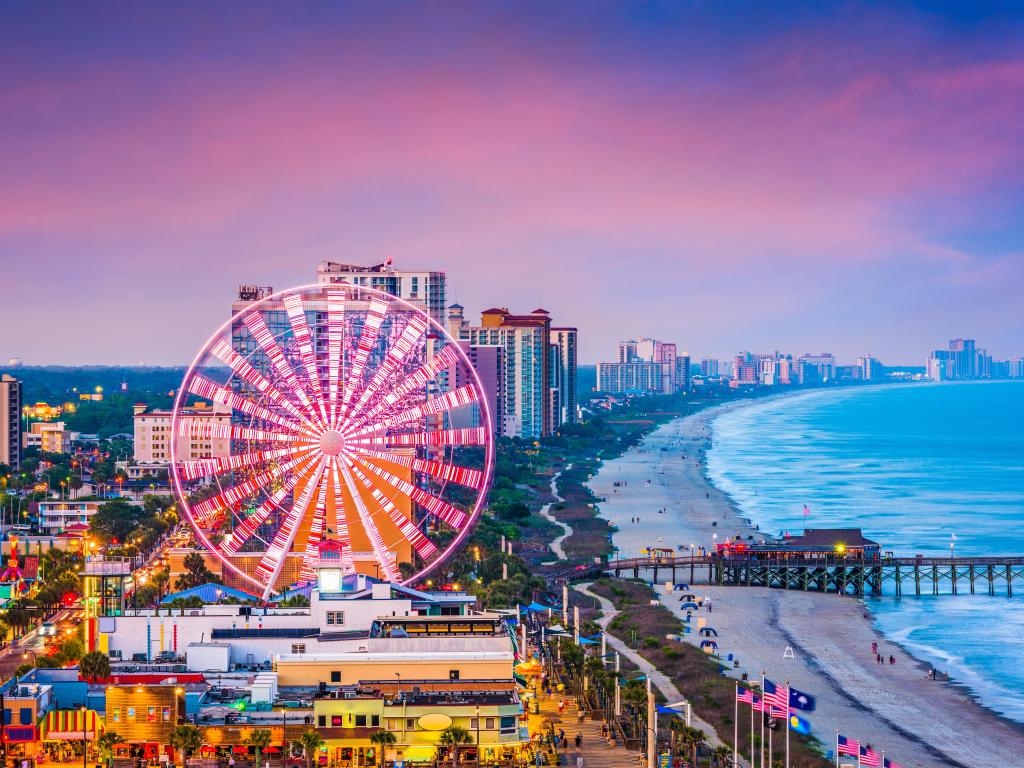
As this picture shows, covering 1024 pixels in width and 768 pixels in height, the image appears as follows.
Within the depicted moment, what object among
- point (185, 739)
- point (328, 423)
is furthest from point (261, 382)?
point (185, 739)

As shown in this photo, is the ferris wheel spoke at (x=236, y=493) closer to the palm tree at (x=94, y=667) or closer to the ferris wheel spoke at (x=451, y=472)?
the ferris wheel spoke at (x=451, y=472)

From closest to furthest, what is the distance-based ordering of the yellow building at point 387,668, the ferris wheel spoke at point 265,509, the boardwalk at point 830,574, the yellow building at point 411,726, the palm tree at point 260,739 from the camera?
the palm tree at point 260,739 → the yellow building at point 411,726 → the yellow building at point 387,668 → the ferris wheel spoke at point 265,509 → the boardwalk at point 830,574

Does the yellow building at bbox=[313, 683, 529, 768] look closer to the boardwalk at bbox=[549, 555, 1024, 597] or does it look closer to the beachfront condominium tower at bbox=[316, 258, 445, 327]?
the boardwalk at bbox=[549, 555, 1024, 597]

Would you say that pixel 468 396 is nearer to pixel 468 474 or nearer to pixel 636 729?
pixel 468 474

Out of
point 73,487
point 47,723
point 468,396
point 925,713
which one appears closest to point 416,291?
point 73,487

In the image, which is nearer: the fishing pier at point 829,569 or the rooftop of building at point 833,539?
the fishing pier at point 829,569

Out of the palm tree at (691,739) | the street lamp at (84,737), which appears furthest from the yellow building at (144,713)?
the palm tree at (691,739)

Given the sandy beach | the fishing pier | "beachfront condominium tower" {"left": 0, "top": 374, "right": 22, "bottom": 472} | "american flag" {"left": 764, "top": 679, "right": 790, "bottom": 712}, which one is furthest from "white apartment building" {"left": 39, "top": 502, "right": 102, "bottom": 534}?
"american flag" {"left": 764, "top": 679, "right": 790, "bottom": 712}
